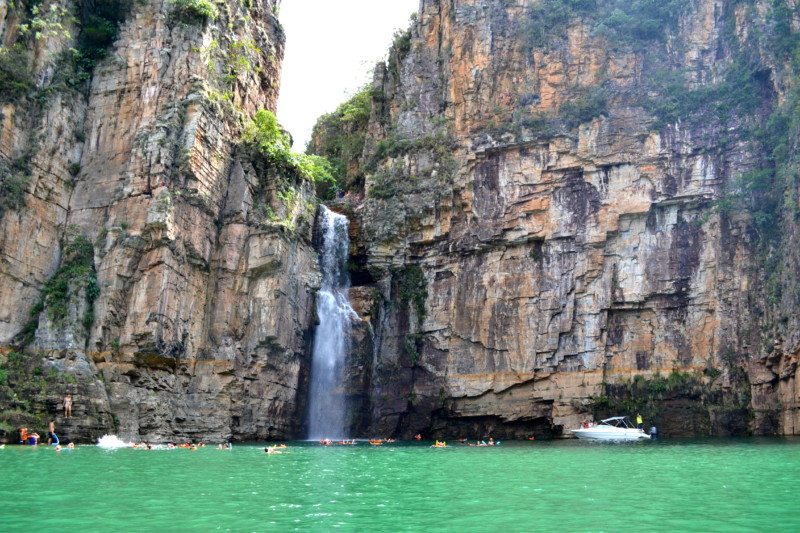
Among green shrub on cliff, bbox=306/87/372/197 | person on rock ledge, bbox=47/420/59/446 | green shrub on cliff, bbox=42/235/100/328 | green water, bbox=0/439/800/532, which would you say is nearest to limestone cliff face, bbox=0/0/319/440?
green shrub on cliff, bbox=42/235/100/328

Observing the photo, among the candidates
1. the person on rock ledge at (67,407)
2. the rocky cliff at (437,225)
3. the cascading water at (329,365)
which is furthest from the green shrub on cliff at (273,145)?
the person on rock ledge at (67,407)

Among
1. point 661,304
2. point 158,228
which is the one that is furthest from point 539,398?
point 158,228

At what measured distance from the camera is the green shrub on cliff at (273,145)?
37.6 meters

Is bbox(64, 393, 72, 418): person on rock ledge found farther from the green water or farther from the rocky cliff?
the green water

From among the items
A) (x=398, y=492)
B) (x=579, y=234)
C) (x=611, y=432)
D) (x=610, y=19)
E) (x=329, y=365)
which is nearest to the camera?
(x=398, y=492)

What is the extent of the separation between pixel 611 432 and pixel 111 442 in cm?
2221

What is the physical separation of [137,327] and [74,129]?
1099 centimetres

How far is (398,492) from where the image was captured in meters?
14.8

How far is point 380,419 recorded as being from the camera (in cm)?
3900

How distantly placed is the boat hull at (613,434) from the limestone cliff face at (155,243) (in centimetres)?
1467

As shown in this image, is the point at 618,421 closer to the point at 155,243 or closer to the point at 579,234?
the point at 579,234

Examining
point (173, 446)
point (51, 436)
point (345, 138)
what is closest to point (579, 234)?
point (345, 138)

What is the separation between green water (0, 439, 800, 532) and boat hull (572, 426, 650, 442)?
10307 millimetres

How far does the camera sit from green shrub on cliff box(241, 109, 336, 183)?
37.6 metres
